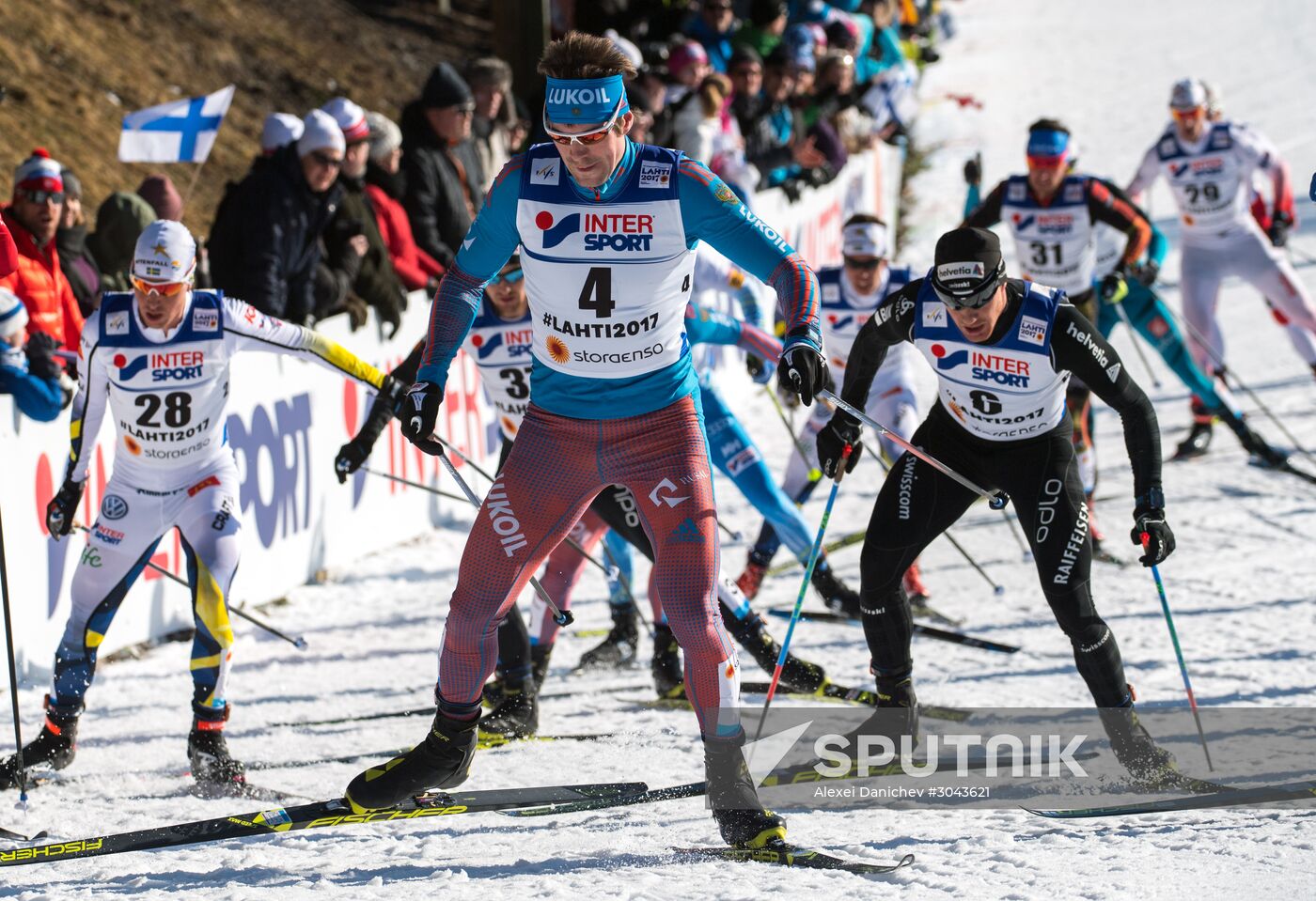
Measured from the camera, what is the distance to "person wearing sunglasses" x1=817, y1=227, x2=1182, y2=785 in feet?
19.0

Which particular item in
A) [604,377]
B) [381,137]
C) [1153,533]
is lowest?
[1153,533]

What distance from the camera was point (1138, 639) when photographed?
7.90m

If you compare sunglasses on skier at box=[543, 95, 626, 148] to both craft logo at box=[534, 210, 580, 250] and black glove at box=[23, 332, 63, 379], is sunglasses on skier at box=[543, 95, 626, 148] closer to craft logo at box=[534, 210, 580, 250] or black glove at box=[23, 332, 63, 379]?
craft logo at box=[534, 210, 580, 250]

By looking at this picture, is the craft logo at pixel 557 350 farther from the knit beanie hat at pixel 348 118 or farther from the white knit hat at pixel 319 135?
the knit beanie hat at pixel 348 118

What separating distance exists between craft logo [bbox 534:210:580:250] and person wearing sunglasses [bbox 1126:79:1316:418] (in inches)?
293

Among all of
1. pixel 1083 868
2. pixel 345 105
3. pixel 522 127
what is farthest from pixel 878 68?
pixel 1083 868

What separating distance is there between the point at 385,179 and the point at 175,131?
1.43 metres

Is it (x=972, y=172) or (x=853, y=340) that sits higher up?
(x=972, y=172)

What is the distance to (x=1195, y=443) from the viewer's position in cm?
1166

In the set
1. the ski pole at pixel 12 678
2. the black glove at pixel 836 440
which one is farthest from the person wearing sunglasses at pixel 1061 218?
the ski pole at pixel 12 678

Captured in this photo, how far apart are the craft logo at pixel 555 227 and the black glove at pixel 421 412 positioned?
60 cm

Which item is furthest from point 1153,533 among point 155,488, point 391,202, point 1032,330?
point 391,202

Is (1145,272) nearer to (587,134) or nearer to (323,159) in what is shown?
(323,159)

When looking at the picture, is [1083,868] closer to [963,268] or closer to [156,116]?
[963,268]
